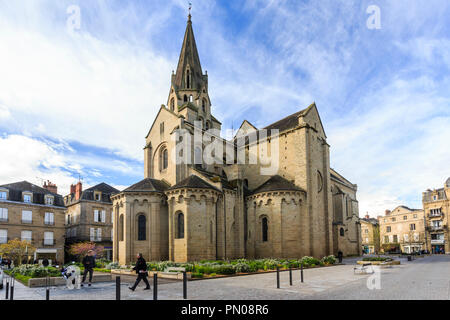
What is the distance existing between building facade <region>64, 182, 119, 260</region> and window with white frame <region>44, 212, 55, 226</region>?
131 inches

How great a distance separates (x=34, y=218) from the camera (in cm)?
3731

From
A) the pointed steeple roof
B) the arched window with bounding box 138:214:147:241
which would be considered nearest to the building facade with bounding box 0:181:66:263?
the arched window with bounding box 138:214:147:241

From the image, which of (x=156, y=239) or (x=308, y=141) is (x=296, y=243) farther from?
(x=156, y=239)

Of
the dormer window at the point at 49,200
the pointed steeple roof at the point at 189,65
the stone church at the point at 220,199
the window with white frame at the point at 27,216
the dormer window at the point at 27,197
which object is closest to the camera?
the stone church at the point at 220,199

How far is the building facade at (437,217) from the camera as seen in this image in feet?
194

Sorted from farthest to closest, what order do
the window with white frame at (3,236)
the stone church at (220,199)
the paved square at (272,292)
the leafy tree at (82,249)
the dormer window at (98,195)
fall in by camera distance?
the dormer window at (98,195) → the leafy tree at (82,249) → the window with white frame at (3,236) → the stone church at (220,199) → the paved square at (272,292)

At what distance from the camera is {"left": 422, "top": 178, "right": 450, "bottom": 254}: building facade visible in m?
59.1

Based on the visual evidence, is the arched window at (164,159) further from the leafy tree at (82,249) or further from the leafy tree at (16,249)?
the leafy tree at (16,249)

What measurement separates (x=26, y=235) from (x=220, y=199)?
23.3 m

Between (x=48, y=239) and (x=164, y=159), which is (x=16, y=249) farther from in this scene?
(x=164, y=159)

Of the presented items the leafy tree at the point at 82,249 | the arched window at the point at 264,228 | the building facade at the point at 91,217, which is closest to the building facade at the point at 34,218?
the leafy tree at the point at 82,249

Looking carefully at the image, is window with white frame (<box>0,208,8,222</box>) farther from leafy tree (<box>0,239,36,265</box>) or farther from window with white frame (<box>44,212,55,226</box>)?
window with white frame (<box>44,212,55,226</box>)

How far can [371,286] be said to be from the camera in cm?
1361

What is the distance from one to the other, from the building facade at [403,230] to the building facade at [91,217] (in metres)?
53.1
